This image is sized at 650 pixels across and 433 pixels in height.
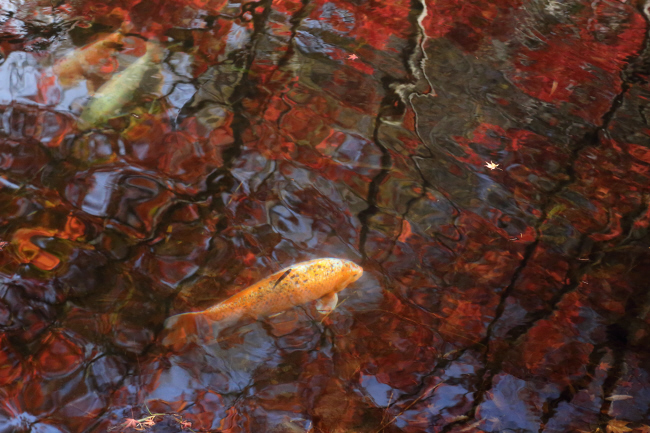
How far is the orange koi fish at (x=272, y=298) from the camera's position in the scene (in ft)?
9.59

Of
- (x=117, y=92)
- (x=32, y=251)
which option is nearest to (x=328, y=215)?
(x=32, y=251)

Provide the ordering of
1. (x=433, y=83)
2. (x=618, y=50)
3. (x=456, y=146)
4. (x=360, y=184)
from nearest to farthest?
(x=360, y=184)
(x=456, y=146)
(x=433, y=83)
(x=618, y=50)

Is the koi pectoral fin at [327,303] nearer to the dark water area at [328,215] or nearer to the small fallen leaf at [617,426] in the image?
the dark water area at [328,215]

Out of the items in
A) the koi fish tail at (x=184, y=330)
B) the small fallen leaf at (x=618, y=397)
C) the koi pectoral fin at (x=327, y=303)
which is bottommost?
the koi fish tail at (x=184, y=330)

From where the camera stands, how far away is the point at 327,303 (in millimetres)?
3096

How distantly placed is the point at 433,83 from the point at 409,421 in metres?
3.43

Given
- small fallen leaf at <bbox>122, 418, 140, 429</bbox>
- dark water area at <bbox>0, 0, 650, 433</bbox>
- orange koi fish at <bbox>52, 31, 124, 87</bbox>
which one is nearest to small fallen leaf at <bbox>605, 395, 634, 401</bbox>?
dark water area at <bbox>0, 0, 650, 433</bbox>

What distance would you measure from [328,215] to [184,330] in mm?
1334

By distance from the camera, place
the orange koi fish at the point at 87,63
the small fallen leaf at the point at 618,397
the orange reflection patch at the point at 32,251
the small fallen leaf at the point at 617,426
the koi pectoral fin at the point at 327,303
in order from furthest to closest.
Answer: the orange koi fish at the point at 87,63 < the orange reflection patch at the point at 32,251 < the koi pectoral fin at the point at 327,303 < the small fallen leaf at the point at 618,397 < the small fallen leaf at the point at 617,426

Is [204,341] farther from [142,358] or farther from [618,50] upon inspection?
[618,50]

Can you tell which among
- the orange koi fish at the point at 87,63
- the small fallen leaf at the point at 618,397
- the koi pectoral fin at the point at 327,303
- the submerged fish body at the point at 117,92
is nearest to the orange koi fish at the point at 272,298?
the koi pectoral fin at the point at 327,303

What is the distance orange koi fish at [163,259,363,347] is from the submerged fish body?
2.26 meters

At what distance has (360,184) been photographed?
390 cm

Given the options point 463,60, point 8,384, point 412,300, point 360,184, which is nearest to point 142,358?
point 8,384
